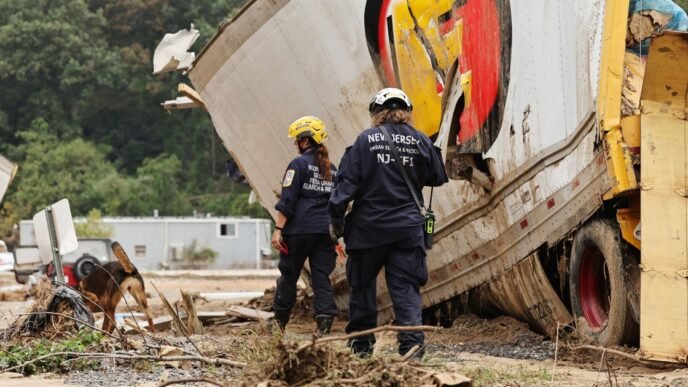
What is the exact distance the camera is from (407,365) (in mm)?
5711

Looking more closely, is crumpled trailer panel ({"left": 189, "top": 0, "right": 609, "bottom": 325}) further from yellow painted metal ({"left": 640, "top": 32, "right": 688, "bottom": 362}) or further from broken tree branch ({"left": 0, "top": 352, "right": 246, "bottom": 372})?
broken tree branch ({"left": 0, "top": 352, "right": 246, "bottom": 372})

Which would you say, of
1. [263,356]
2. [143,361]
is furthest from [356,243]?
[263,356]

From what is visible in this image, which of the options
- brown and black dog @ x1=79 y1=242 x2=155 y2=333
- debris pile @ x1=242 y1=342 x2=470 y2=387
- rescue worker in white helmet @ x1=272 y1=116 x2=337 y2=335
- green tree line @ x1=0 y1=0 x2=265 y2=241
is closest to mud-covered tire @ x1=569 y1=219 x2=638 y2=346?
rescue worker in white helmet @ x1=272 y1=116 x2=337 y2=335

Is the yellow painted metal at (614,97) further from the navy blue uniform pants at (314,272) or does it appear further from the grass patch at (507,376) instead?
the navy blue uniform pants at (314,272)

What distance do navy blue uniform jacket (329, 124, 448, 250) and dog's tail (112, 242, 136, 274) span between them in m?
4.13

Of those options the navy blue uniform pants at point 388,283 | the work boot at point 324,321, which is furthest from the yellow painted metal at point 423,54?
the navy blue uniform pants at point 388,283

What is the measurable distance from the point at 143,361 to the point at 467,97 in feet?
10.4

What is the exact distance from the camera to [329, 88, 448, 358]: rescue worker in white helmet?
25.4ft

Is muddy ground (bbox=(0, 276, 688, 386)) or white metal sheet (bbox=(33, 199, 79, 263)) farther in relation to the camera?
white metal sheet (bbox=(33, 199, 79, 263))

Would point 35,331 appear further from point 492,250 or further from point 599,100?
point 599,100

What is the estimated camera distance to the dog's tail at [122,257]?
455 inches

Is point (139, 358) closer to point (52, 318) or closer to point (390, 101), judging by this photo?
point (390, 101)

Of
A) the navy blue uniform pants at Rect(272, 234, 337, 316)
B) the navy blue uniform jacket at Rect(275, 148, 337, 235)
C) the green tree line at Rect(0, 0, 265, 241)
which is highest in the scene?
the green tree line at Rect(0, 0, 265, 241)

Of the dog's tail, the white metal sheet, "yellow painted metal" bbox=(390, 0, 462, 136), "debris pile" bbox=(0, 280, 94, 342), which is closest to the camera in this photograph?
"debris pile" bbox=(0, 280, 94, 342)
